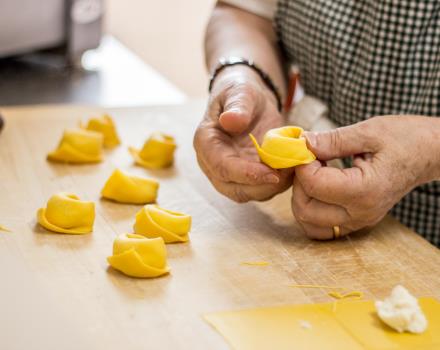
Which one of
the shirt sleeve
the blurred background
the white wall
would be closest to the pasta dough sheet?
the shirt sleeve

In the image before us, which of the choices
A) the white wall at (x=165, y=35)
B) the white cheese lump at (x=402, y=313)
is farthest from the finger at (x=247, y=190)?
the white wall at (x=165, y=35)

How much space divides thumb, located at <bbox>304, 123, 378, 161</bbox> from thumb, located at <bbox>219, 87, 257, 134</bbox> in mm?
96

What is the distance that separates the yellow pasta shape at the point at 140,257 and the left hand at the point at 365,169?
0.20 metres

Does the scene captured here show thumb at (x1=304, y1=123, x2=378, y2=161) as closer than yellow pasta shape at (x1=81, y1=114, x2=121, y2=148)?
Yes

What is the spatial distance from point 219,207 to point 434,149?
0.30 meters

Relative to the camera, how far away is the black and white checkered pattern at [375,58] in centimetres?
121

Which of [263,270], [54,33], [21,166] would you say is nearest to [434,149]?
[263,270]

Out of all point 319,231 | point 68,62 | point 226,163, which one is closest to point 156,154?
point 226,163

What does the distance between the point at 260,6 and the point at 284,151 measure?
518mm

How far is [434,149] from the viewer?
3.34ft

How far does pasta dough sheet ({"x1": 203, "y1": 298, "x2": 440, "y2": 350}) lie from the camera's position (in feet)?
2.66

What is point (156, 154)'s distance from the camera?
4.07 feet

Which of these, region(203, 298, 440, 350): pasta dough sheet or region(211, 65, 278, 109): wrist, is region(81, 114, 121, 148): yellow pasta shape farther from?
region(203, 298, 440, 350): pasta dough sheet

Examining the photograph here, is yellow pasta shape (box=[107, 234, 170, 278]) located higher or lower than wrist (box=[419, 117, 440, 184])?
lower
